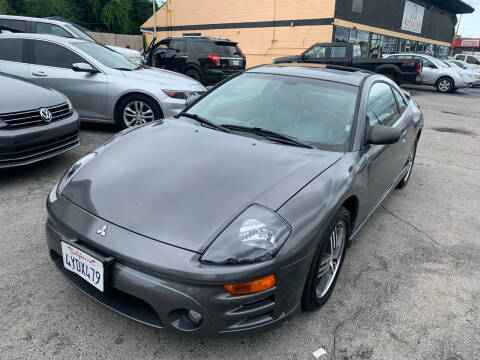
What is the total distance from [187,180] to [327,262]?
3.24 feet

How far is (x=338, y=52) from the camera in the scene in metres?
14.1

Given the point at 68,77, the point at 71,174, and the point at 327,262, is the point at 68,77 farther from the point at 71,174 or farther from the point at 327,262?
the point at 327,262

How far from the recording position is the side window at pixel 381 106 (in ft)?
9.76

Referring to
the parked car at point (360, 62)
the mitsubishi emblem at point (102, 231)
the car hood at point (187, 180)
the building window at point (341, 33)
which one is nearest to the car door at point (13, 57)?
the car hood at point (187, 180)

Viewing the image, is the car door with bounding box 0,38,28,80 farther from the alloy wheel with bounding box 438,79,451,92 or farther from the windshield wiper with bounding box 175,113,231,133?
the alloy wheel with bounding box 438,79,451,92

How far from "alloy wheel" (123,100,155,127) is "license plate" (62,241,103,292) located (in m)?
3.86

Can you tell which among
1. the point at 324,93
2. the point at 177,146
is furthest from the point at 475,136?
the point at 177,146

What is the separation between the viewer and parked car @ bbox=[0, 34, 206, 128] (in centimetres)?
548

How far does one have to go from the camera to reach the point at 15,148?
3529mm

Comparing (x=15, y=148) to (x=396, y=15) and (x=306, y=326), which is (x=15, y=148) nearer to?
(x=306, y=326)

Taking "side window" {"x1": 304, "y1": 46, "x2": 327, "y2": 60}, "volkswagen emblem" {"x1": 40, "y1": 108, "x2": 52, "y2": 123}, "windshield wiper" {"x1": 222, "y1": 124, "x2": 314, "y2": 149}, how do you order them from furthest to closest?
"side window" {"x1": 304, "y1": 46, "x2": 327, "y2": 60}, "volkswagen emblem" {"x1": 40, "y1": 108, "x2": 52, "y2": 123}, "windshield wiper" {"x1": 222, "y1": 124, "x2": 314, "y2": 149}

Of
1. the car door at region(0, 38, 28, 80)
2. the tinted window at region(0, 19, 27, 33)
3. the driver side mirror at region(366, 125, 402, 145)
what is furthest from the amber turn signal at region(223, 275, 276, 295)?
the tinted window at region(0, 19, 27, 33)

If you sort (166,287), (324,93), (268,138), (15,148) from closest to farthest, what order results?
(166,287) < (268,138) < (324,93) < (15,148)

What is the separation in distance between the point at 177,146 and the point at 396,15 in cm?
2572
